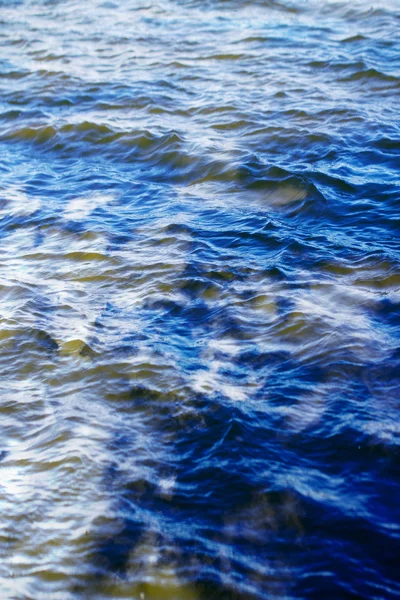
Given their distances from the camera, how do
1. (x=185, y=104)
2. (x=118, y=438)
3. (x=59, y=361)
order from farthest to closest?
(x=185, y=104) < (x=59, y=361) < (x=118, y=438)

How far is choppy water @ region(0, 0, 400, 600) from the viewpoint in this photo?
3760mm

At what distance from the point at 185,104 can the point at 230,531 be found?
8215mm

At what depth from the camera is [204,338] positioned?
549 centimetres

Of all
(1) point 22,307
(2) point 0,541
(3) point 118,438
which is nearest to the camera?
(2) point 0,541

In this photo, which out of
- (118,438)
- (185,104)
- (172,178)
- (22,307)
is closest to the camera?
(118,438)

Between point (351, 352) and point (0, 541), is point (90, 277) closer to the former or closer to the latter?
point (351, 352)

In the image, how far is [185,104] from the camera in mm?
10781

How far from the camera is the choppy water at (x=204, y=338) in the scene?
12.3 ft

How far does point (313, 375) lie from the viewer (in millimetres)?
4941

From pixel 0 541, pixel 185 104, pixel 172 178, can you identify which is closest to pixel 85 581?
pixel 0 541

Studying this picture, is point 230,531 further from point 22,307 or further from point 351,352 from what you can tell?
point 22,307

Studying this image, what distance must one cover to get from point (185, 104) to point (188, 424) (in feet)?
24.0

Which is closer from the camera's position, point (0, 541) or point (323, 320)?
point (0, 541)

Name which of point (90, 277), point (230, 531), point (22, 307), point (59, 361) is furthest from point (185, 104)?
point (230, 531)
